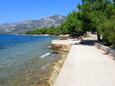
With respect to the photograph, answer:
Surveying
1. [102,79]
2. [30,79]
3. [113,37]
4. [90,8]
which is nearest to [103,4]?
[90,8]

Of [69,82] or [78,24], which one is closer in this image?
[69,82]

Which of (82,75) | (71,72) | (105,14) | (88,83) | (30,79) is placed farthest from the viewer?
(105,14)

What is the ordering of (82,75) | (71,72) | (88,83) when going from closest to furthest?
(88,83)
(82,75)
(71,72)

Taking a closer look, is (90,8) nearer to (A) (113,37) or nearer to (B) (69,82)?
(A) (113,37)

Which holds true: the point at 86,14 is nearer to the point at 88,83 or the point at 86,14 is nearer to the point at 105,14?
the point at 105,14

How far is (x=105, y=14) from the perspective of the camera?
46.6 m

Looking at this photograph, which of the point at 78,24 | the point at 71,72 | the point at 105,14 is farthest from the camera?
the point at 78,24

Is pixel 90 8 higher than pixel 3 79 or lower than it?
higher

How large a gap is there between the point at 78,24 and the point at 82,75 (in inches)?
1354

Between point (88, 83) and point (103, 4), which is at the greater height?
point (103, 4)

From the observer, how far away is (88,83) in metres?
13.7

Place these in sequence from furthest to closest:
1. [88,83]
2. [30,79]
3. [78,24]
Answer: [78,24], [30,79], [88,83]

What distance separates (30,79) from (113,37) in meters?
12.3

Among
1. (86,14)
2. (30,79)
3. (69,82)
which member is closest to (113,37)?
(30,79)
